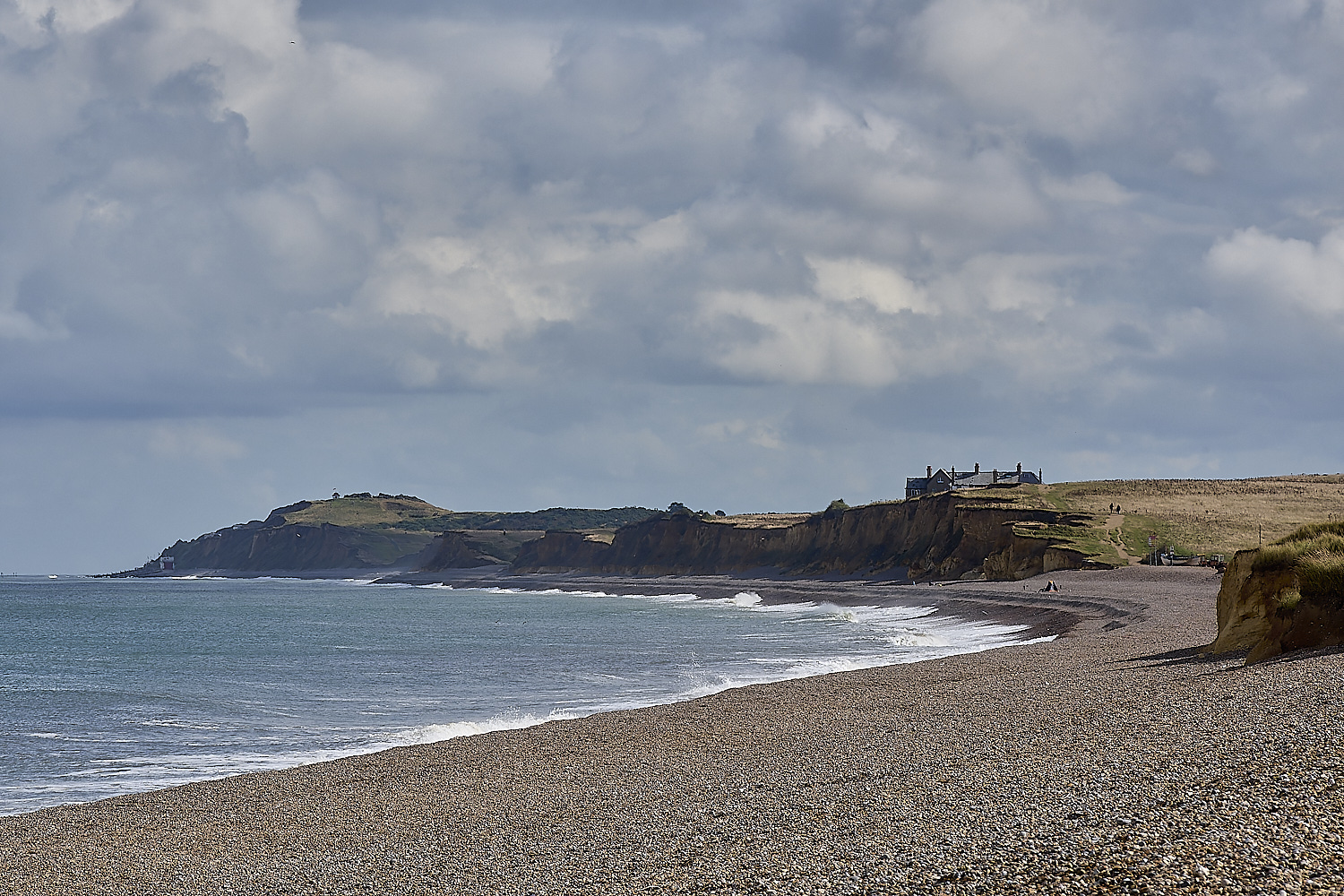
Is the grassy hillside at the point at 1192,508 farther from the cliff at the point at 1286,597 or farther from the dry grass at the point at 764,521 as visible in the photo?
the cliff at the point at 1286,597

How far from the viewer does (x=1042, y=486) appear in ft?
376

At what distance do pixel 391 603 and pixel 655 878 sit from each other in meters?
95.3

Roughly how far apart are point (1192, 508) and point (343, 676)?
8214cm

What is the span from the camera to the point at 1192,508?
3775 inches

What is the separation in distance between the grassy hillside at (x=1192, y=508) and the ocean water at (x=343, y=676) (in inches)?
1044

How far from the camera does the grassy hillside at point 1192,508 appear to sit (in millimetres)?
81500

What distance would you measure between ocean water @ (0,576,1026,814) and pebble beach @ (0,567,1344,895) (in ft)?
10.7

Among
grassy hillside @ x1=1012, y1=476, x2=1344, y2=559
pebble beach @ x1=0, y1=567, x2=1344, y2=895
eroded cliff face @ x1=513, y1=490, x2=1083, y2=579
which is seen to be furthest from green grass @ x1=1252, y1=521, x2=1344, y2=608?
eroded cliff face @ x1=513, y1=490, x2=1083, y2=579

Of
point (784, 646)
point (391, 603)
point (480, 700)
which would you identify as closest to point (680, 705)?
point (480, 700)

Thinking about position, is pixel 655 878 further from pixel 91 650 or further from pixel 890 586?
pixel 890 586

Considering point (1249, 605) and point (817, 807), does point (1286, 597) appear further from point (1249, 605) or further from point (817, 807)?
point (817, 807)

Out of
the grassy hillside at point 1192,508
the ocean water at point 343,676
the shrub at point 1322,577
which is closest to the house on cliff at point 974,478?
the grassy hillside at point 1192,508

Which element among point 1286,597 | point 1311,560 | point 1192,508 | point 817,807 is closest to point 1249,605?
point 1286,597

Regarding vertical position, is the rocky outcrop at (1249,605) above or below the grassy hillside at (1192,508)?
below
